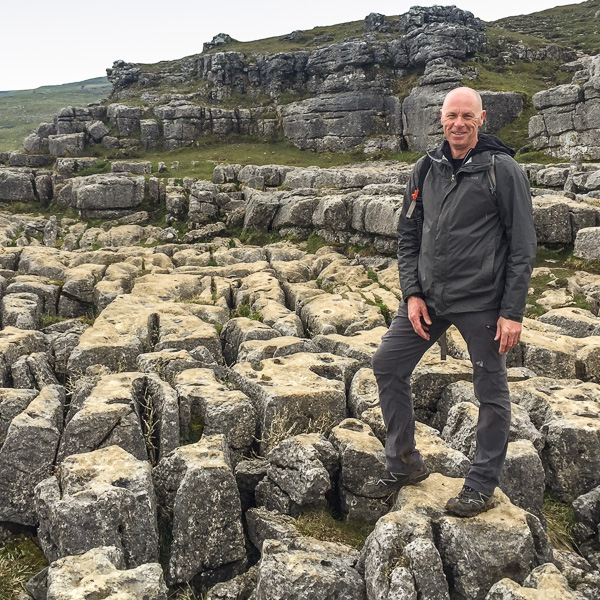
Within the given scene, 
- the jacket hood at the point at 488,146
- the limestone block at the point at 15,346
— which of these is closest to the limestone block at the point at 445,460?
the jacket hood at the point at 488,146

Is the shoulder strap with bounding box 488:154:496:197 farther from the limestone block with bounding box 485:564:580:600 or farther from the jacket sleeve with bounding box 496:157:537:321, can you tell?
the limestone block with bounding box 485:564:580:600

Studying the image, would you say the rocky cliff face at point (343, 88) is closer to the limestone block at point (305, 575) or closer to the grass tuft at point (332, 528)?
the grass tuft at point (332, 528)

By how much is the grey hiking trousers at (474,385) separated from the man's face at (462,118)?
2108 millimetres

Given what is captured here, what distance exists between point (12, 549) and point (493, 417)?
713 centimetres

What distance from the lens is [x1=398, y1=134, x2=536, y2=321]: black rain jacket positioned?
260 inches

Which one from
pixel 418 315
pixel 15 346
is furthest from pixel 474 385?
pixel 15 346

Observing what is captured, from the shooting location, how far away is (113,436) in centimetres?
939

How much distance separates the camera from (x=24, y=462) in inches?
364

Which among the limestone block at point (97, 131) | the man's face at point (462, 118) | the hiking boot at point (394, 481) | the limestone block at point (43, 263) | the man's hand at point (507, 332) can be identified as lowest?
the hiking boot at point (394, 481)

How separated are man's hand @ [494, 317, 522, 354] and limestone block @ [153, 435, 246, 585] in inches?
164

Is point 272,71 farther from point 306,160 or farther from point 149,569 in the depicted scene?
point 149,569

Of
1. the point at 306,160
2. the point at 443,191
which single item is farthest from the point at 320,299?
the point at 306,160

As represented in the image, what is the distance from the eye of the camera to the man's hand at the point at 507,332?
6566mm

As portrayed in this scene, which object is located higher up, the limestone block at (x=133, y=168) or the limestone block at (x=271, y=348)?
the limestone block at (x=133, y=168)
